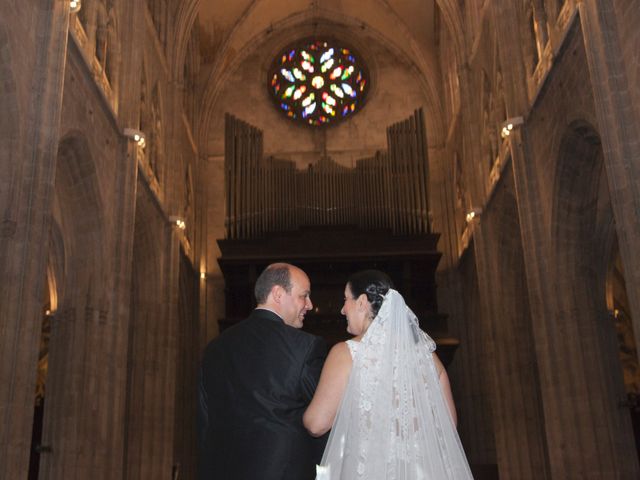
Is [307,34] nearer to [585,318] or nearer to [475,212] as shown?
[475,212]

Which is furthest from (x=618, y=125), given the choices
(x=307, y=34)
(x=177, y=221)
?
(x=307, y=34)

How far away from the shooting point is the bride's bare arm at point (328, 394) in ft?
11.8

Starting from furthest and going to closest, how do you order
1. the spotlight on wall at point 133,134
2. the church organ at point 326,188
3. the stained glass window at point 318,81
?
the stained glass window at point 318,81, the church organ at point 326,188, the spotlight on wall at point 133,134

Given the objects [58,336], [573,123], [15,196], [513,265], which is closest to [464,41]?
[513,265]

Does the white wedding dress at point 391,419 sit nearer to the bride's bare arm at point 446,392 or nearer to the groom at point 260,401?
the bride's bare arm at point 446,392

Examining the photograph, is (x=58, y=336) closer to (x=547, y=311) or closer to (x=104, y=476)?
(x=104, y=476)

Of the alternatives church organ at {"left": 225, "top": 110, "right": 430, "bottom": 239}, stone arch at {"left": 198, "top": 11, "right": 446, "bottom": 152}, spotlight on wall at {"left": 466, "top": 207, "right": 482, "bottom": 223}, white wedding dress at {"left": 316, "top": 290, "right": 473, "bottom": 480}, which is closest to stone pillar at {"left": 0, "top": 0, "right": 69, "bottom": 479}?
white wedding dress at {"left": 316, "top": 290, "right": 473, "bottom": 480}

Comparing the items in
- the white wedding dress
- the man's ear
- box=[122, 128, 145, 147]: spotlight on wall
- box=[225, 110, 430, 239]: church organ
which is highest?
box=[225, 110, 430, 239]: church organ

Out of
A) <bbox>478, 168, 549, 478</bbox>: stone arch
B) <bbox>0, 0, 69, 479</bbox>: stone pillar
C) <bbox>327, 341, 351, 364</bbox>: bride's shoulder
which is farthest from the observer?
<bbox>478, 168, 549, 478</bbox>: stone arch

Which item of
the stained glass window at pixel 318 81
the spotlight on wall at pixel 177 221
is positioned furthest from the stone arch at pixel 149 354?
the stained glass window at pixel 318 81

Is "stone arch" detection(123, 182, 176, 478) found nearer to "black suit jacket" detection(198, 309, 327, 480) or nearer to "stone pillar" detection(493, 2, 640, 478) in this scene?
"stone pillar" detection(493, 2, 640, 478)

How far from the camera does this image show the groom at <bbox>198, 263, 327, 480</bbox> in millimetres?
3613

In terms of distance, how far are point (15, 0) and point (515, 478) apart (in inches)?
450

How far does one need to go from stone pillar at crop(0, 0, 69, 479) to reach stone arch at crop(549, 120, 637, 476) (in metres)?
6.98
